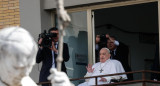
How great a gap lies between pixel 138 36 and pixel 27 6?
2.50 m

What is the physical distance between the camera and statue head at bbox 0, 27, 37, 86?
2674 millimetres

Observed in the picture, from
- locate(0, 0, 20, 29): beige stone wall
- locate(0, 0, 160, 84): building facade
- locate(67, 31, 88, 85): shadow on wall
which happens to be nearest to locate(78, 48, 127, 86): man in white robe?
locate(0, 0, 160, 84): building facade

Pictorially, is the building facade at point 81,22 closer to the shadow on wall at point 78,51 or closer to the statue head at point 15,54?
the shadow on wall at point 78,51

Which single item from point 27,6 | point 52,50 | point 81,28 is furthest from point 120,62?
point 27,6

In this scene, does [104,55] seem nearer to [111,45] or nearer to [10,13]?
[111,45]

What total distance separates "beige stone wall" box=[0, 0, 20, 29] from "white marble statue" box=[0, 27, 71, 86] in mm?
8642

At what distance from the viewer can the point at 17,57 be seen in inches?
105

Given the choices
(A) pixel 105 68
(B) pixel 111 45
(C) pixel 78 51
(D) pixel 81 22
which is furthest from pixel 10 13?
(A) pixel 105 68

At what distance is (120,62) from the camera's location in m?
9.59

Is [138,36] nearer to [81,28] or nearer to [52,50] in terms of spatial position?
[81,28]

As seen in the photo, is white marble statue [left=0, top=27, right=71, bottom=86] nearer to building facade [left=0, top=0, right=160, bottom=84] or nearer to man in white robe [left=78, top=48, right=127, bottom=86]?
man in white robe [left=78, top=48, right=127, bottom=86]

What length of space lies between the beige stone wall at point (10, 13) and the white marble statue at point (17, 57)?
8.64 meters

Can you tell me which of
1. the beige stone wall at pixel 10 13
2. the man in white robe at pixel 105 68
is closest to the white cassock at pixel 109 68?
the man in white robe at pixel 105 68

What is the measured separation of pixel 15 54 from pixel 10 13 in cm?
884
